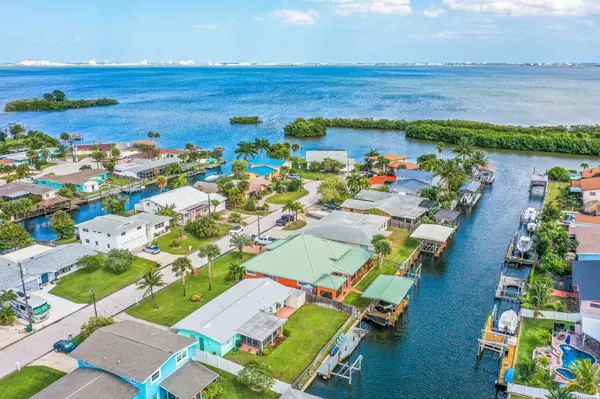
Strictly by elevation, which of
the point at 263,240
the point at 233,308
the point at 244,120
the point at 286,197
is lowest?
the point at 286,197

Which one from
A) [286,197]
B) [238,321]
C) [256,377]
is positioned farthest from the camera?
[286,197]

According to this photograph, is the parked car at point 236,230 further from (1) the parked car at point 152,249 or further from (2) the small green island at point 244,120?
(2) the small green island at point 244,120

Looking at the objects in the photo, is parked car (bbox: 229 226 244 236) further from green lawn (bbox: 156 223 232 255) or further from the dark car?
the dark car

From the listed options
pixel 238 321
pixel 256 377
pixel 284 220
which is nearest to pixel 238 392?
pixel 256 377

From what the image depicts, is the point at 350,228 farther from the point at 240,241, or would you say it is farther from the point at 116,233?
the point at 116,233

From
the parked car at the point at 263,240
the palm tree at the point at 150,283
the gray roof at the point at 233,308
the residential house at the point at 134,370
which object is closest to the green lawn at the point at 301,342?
the gray roof at the point at 233,308

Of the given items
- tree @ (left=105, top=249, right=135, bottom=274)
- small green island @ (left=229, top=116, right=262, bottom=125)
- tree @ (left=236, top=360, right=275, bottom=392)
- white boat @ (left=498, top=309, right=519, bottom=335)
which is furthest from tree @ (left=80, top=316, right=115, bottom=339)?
small green island @ (left=229, top=116, right=262, bottom=125)

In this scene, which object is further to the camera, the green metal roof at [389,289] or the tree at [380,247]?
the tree at [380,247]
